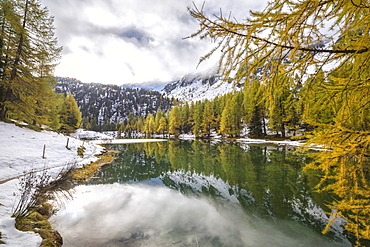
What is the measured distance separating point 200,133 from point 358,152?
2220 inches

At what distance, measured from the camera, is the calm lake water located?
545 cm

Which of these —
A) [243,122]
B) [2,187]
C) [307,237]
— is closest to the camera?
[307,237]

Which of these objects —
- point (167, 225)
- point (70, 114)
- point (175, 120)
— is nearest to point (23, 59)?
point (167, 225)

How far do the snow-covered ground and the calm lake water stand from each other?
1501mm

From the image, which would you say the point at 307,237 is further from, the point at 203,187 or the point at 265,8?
the point at 265,8

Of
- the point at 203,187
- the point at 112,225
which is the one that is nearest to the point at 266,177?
the point at 203,187

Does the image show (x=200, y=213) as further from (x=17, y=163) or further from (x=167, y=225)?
(x=17, y=163)

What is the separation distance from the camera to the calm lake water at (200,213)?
5453 millimetres

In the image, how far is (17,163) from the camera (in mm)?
9969

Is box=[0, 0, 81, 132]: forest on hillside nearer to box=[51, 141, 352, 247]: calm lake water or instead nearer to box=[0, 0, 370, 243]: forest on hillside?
box=[51, 141, 352, 247]: calm lake water

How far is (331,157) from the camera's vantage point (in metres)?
2.43

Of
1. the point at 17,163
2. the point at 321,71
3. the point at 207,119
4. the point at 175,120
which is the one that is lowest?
the point at 17,163

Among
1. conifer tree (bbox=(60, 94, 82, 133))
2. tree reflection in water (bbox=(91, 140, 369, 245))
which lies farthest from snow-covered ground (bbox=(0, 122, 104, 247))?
conifer tree (bbox=(60, 94, 82, 133))

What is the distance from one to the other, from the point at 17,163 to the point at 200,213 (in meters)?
11.6
